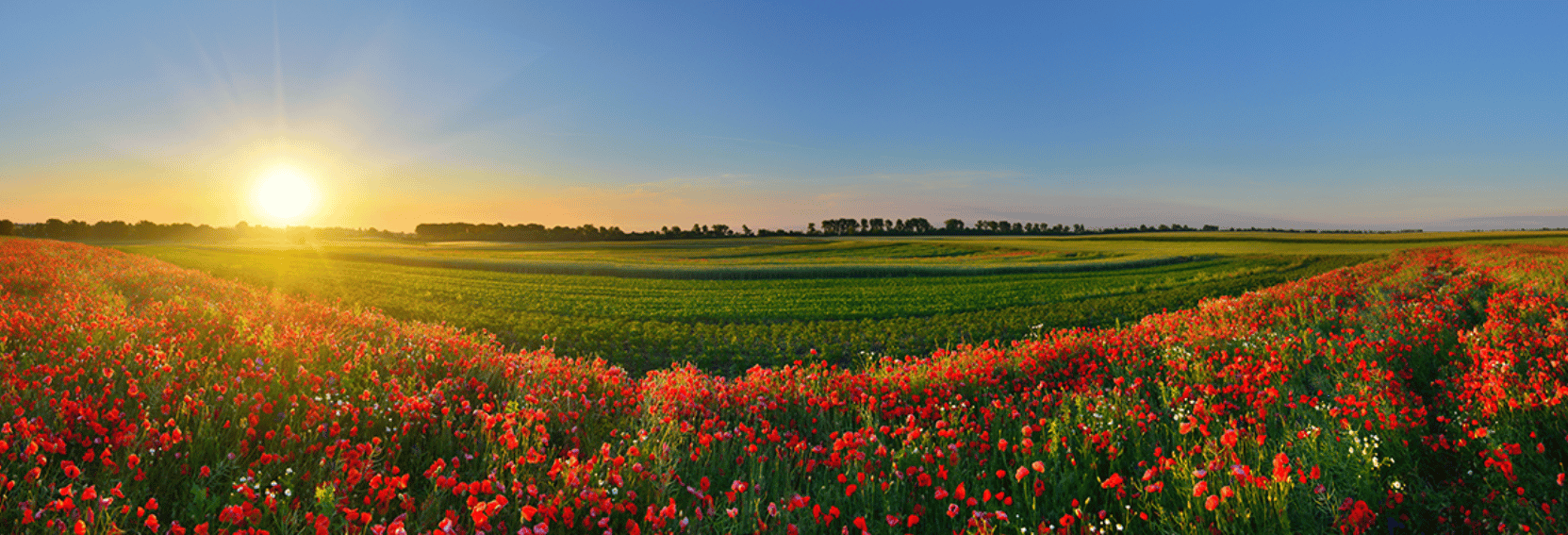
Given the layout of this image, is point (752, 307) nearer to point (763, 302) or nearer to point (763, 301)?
point (763, 302)

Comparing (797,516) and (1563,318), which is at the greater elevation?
(1563,318)

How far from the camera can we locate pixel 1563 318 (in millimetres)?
7605

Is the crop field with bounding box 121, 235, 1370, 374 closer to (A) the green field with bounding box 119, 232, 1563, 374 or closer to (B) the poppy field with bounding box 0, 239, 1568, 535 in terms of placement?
(A) the green field with bounding box 119, 232, 1563, 374

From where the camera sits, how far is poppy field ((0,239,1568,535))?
12.5 feet

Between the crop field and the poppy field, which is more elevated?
the poppy field

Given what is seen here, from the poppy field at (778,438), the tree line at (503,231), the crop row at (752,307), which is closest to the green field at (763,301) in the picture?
the crop row at (752,307)

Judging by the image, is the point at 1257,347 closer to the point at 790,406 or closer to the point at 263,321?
the point at 790,406

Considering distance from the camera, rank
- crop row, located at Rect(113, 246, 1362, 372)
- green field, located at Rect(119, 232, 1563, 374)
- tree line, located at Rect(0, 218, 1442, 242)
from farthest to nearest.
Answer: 1. tree line, located at Rect(0, 218, 1442, 242)
2. green field, located at Rect(119, 232, 1563, 374)
3. crop row, located at Rect(113, 246, 1362, 372)

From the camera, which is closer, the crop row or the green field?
the crop row

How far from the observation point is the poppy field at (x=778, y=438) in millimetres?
3820

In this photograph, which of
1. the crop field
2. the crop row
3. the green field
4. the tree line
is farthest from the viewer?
the tree line

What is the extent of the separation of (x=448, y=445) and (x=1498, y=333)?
34.1 ft

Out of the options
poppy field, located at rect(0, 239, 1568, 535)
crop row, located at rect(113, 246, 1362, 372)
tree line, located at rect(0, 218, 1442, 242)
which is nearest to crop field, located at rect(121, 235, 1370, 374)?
crop row, located at rect(113, 246, 1362, 372)

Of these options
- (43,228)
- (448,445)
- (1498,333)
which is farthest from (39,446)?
(43,228)
